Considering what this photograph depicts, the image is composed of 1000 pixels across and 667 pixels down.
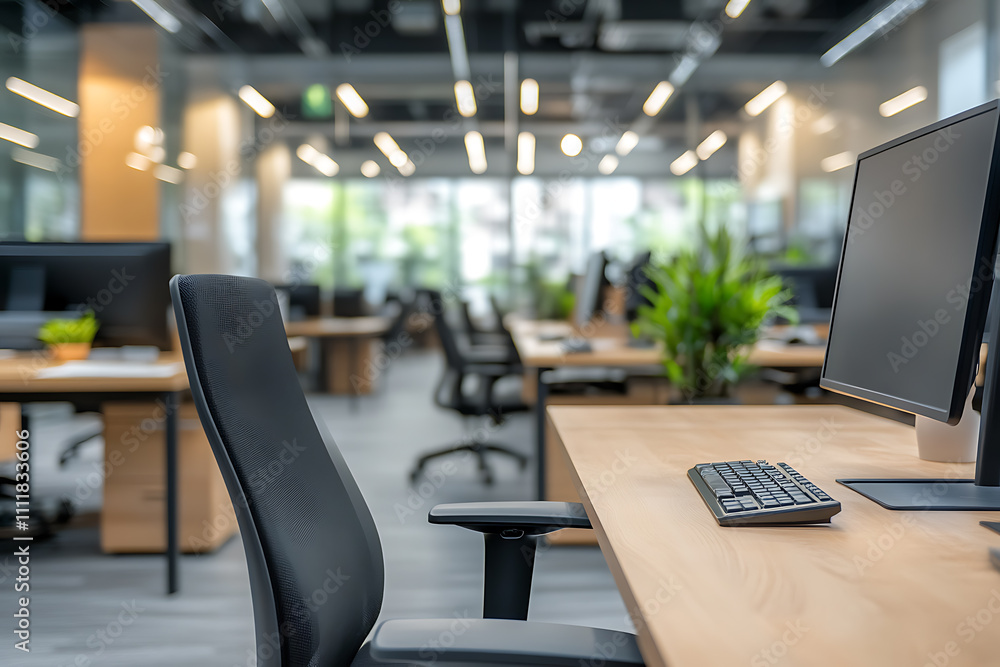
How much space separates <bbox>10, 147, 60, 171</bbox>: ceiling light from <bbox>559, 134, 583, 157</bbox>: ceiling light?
5.27 metres

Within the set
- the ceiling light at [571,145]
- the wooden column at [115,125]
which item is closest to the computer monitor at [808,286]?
the ceiling light at [571,145]

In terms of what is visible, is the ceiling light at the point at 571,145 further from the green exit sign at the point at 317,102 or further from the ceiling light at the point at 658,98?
the green exit sign at the point at 317,102

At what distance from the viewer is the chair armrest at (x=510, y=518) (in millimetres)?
1151

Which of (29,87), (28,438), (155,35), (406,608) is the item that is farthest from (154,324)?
(155,35)

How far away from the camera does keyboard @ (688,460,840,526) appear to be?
3.01 feet

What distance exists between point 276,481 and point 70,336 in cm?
248

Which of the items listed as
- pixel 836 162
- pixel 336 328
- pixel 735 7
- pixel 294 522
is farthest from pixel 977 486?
pixel 836 162

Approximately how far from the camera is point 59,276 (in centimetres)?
299

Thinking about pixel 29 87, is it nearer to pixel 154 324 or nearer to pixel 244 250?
pixel 244 250

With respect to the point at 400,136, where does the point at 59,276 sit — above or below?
below

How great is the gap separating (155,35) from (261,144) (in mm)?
1948

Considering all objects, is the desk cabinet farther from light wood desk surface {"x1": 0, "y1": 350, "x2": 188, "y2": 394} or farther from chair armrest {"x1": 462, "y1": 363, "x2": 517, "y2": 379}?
chair armrest {"x1": 462, "y1": 363, "x2": 517, "y2": 379}

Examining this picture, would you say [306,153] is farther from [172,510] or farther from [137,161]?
[172,510]

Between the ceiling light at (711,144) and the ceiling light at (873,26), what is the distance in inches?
49.5
